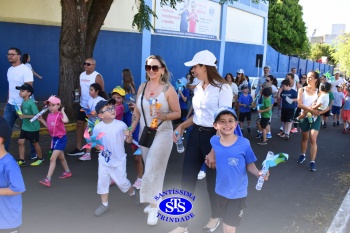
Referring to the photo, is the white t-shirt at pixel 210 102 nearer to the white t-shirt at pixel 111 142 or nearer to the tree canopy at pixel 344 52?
the white t-shirt at pixel 111 142

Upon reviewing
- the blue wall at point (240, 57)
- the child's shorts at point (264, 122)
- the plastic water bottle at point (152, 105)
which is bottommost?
the child's shorts at point (264, 122)

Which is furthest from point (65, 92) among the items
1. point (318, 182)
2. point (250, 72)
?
point (250, 72)

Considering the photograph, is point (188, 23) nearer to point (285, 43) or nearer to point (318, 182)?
point (318, 182)

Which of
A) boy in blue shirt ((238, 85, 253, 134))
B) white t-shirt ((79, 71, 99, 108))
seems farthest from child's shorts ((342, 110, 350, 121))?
white t-shirt ((79, 71, 99, 108))

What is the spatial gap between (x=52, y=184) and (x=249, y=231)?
3005mm

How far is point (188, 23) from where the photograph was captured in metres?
17.6

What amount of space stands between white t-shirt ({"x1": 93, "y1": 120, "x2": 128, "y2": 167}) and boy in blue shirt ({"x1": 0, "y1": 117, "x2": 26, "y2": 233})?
62.9 inches

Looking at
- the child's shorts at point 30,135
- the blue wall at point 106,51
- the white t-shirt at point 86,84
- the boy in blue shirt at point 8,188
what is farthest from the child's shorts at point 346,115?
the boy in blue shirt at point 8,188

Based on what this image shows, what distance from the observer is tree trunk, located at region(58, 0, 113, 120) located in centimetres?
892

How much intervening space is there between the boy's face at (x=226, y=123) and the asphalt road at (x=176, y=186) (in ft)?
5.06

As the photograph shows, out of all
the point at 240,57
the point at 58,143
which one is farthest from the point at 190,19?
the point at 58,143

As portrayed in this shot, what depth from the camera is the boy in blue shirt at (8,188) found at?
2.65 meters

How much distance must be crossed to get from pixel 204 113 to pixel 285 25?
31.2 m

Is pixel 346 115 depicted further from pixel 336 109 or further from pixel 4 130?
pixel 4 130
